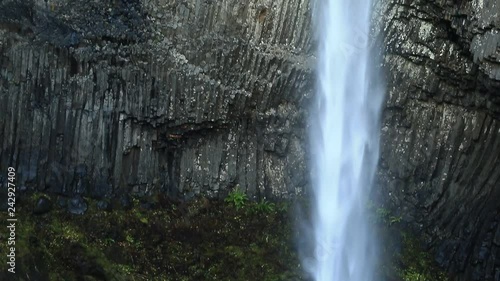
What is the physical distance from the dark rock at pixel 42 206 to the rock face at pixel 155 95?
340mm

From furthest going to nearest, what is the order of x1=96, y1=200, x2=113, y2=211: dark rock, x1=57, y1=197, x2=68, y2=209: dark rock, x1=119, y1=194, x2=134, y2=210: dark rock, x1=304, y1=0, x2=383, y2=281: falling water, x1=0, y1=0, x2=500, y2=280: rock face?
1. x1=304, y1=0, x2=383, y2=281: falling water
2. x1=119, y1=194, x2=134, y2=210: dark rock
3. x1=96, y1=200, x2=113, y2=211: dark rock
4. x1=57, y1=197, x2=68, y2=209: dark rock
5. x1=0, y1=0, x2=500, y2=280: rock face

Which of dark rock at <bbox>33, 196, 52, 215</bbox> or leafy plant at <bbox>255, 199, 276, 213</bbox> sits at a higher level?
leafy plant at <bbox>255, 199, 276, 213</bbox>

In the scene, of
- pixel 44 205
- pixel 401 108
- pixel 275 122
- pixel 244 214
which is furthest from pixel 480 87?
pixel 44 205

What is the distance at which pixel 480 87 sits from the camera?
49.4 feet

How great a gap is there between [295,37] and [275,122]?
169 cm

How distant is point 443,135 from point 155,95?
214 inches

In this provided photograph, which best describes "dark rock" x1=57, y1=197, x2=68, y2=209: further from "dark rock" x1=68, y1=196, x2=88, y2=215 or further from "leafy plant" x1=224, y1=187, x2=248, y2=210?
"leafy plant" x1=224, y1=187, x2=248, y2=210

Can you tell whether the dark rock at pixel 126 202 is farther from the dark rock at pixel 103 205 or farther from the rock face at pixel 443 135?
the rock face at pixel 443 135

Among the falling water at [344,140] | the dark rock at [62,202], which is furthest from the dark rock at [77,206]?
the falling water at [344,140]

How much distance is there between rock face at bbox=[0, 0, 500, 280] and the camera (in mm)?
15344

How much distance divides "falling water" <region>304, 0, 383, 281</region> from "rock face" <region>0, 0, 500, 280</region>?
277mm

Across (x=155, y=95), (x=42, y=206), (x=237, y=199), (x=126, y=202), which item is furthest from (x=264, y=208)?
(x=42, y=206)

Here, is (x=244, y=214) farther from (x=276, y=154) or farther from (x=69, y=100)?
(x=69, y=100)

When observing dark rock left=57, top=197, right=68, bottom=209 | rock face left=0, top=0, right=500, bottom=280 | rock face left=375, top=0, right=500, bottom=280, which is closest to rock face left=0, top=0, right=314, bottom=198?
rock face left=0, top=0, right=500, bottom=280
